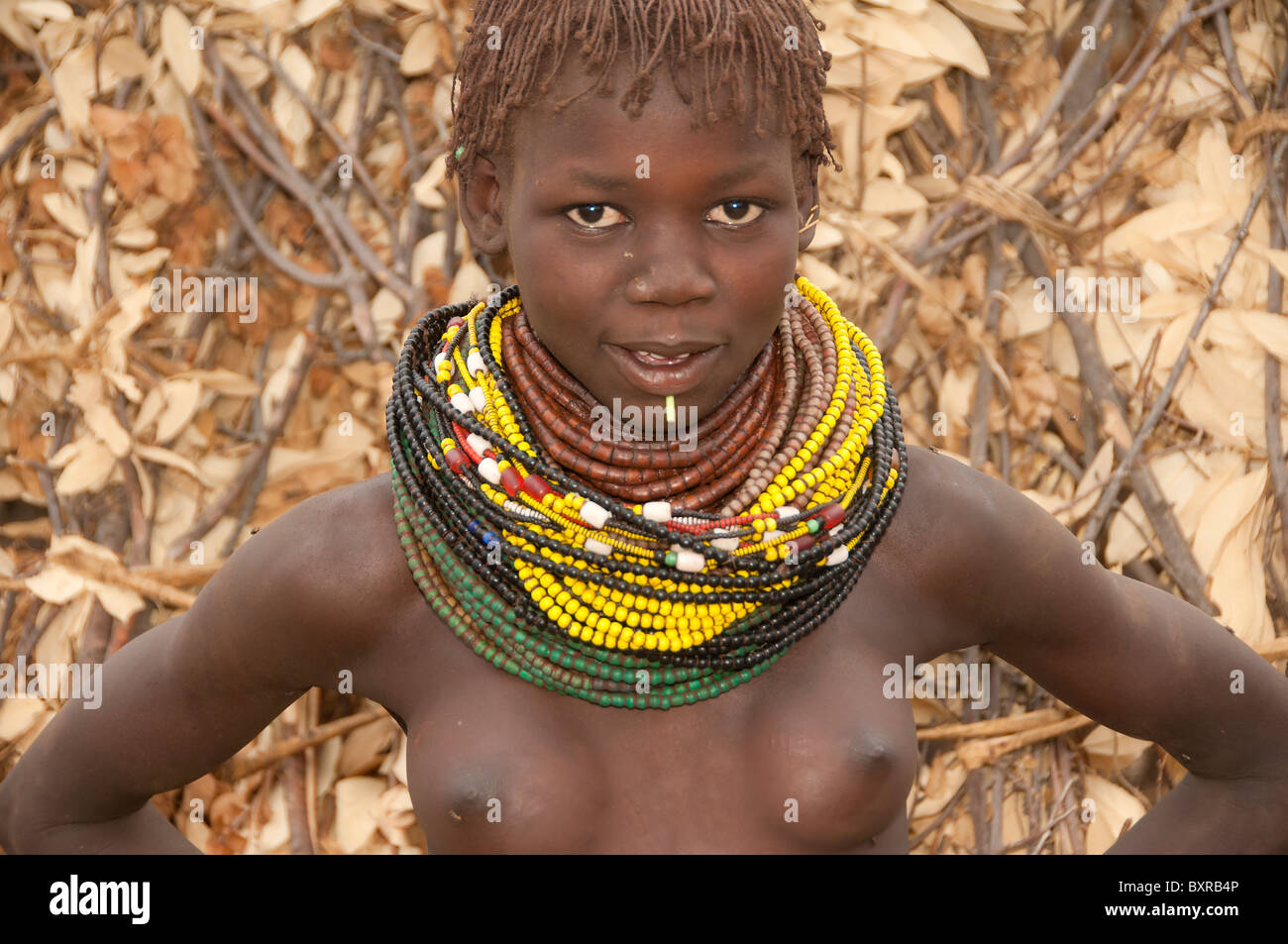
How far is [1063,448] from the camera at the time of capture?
302cm

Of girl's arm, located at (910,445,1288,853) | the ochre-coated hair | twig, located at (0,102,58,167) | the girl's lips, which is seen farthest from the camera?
twig, located at (0,102,58,167)

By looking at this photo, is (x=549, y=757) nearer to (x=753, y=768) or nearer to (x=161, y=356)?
(x=753, y=768)

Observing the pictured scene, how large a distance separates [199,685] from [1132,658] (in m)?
1.30

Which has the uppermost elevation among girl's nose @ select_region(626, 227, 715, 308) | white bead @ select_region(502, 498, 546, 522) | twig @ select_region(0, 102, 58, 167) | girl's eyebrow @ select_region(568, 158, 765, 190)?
twig @ select_region(0, 102, 58, 167)

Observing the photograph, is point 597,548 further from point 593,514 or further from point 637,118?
point 637,118

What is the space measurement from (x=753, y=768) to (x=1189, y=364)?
5.35 ft

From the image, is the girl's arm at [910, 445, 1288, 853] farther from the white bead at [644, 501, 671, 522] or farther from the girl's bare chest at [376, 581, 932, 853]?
the white bead at [644, 501, 671, 522]

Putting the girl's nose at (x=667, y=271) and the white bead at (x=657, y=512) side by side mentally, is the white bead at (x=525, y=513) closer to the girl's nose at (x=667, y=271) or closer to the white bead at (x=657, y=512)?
the white bead at (x=657, y=512)

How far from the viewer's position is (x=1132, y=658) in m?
1.99

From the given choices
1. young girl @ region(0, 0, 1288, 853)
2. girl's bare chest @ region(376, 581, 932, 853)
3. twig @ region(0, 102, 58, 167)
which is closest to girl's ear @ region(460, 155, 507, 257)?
young girl @ region(0, 0, 1288, 853)

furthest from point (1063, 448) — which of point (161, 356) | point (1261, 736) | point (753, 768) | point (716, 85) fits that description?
point (161, 356)

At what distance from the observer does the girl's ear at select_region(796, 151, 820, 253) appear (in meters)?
1.73

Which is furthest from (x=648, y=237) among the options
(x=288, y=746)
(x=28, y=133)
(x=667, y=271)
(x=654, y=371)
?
(x=28, y=133)

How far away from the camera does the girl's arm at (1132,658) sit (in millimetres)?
1907
